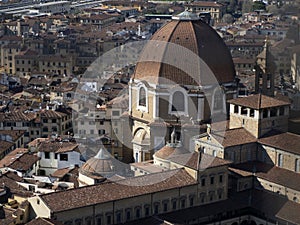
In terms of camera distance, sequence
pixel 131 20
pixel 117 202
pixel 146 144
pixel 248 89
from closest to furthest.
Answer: pixel 117 202 < pixel 146 144 < pixel 248 89 < pixel 131 20

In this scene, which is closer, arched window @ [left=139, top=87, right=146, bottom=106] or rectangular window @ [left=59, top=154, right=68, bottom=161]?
arched window @ [left=139, top=87, right=146, bottom=106]

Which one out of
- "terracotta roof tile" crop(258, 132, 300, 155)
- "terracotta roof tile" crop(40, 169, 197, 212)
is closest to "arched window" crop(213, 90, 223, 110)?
"terracotta roof tile" crop(258, 132, 300, 155)

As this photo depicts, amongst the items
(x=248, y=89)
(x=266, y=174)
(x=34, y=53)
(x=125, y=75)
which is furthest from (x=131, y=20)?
(x=266, y=174)

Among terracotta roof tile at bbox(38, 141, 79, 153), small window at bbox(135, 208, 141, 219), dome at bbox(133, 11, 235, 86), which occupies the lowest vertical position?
terracotta roof tile at bbox(38, 141, 79, 153)

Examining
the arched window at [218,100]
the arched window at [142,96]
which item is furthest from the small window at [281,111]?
the arched window at [142,96]

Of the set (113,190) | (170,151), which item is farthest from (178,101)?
(113,190)

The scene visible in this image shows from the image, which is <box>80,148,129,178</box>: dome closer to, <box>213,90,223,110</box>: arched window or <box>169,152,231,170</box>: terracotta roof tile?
<box>169,152,231,170</box>: terracotta roof tile

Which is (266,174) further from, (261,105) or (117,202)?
(117,202)

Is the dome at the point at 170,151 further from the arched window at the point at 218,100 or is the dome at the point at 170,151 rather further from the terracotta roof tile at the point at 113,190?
the arched window at the point at 218,100
